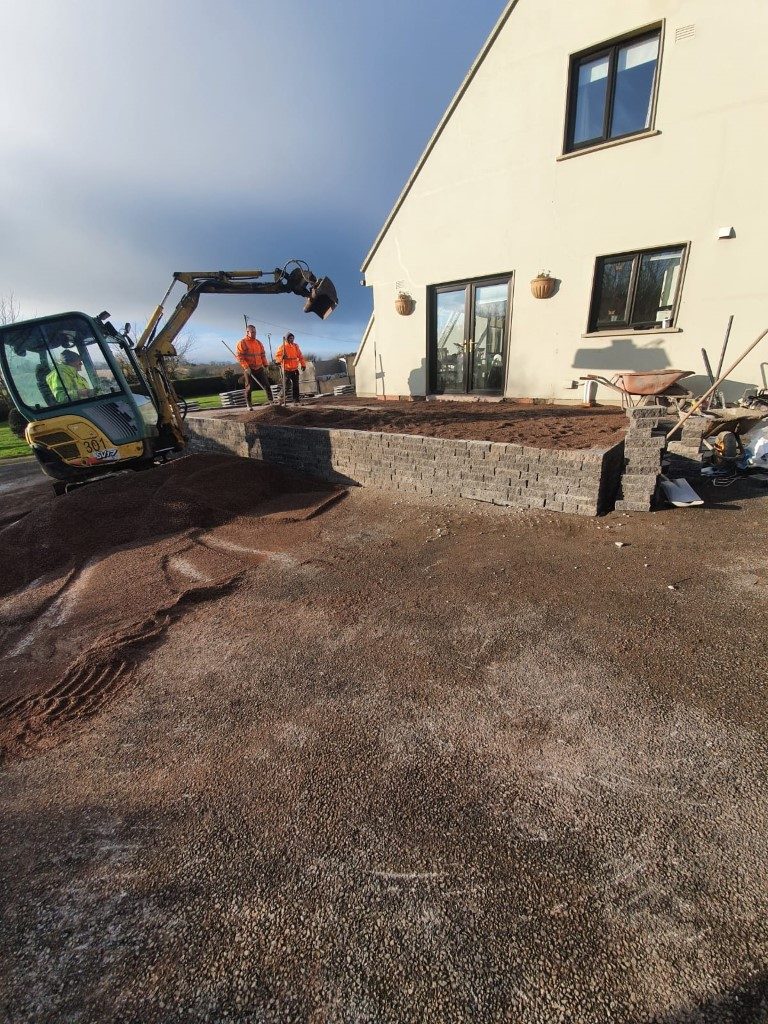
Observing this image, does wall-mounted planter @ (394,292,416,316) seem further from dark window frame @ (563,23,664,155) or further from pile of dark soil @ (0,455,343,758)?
pile of dark soil @ (0,455,343,758)

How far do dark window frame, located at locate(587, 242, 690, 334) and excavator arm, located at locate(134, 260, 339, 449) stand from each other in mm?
4730

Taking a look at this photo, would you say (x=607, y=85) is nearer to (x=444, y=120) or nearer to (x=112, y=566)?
(x=444, y=120)

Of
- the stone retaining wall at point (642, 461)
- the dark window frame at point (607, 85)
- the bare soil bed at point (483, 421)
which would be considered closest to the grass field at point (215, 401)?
the bare soil bed at point (483, 421)

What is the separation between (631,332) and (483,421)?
131 inches

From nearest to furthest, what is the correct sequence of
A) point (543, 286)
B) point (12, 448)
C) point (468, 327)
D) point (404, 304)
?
point (543, 286), point (468, 327), point (404, 304), point (12, 448)

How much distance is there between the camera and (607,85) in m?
6.99

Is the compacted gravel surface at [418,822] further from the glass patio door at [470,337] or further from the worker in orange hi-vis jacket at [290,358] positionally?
the worker in orange hi-vis jacket at [290,358]

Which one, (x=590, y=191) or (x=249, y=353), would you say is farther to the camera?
(x=249, y=353)

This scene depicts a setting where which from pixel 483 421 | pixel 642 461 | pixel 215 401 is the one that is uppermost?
pixel 483 421

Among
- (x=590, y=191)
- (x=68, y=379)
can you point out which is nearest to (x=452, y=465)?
(x=68, y=379)

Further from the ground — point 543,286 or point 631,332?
point 543,286

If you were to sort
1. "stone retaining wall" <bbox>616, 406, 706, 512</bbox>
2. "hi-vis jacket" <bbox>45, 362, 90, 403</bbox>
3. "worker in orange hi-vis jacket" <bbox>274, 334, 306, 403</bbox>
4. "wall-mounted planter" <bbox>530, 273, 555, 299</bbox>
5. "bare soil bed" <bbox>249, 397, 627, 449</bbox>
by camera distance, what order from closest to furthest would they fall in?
"stone retaining wall" <bbox>616, 406, 706, 512</bbox>
"bare soil bed" <bbox>249, 397, 627, 449</bbox>
"hi-vis jacket" <bbox>45, 362, 90, 403</bbox>
"wall-mounted planter" <bbox>530, 273, 555, 299</bbox>
"worker in orange hi-vis jacket" <bbox>274, 334, 306, 403</bbox>

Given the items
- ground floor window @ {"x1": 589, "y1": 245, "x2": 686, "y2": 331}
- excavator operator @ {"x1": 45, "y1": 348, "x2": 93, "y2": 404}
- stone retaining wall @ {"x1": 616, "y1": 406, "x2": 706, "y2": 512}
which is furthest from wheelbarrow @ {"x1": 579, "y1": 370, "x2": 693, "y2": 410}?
excavator operator @ {"x1": 45, "y1": 348, "x2": 93, "y2": 404}

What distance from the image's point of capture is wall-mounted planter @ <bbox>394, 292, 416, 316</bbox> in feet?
32.3
